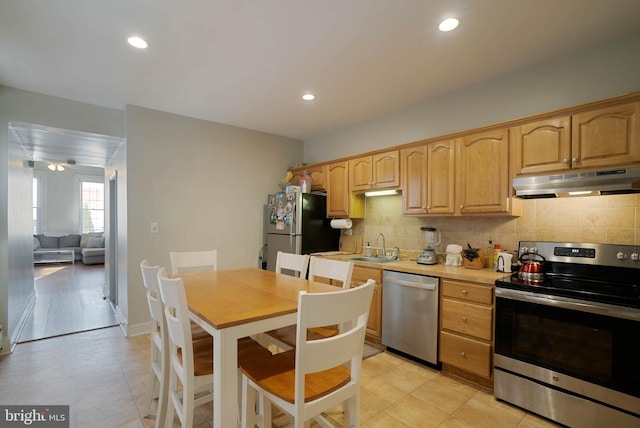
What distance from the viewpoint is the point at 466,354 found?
2283mm

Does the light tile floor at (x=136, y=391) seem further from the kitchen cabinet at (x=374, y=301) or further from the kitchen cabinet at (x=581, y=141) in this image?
the kitchen cabinet at (x=581, y=141)

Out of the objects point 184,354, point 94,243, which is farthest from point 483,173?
point 94,243

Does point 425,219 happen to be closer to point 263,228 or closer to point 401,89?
point 401,89

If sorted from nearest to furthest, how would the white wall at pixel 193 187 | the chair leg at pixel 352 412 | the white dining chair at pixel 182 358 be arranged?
the white dining chair at pixel 182 358
the chair leg at pixel 352 412
the white wall at pixel 193 187

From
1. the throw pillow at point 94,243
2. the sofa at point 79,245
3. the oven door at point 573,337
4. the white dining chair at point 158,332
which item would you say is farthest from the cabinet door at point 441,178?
the throw pillow at point 94,243

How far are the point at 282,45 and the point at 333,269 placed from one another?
65.7 inches

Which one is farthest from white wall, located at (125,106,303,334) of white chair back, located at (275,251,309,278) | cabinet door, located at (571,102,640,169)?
cabinet door, located at (571,102,640,169)

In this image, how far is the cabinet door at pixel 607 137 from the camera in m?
1.82

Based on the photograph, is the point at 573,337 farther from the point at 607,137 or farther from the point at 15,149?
the point at 15,149

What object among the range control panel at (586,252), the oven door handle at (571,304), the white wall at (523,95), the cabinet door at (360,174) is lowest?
the oven door handle at (571,304)

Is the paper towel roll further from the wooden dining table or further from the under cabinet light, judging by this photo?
the wooden dining table

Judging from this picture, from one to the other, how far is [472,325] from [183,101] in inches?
136

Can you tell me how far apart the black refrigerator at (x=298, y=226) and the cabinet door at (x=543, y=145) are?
7.31 ft

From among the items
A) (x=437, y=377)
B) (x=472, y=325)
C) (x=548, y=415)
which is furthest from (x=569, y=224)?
(x=437, y=377)
